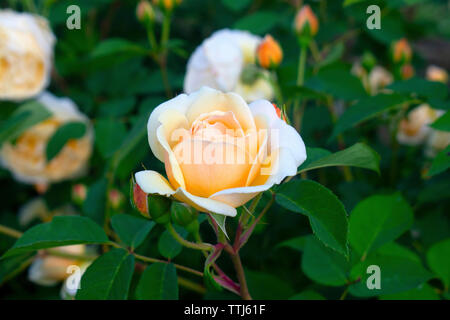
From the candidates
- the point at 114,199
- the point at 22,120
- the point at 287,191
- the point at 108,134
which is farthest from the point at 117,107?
the point at 287,191

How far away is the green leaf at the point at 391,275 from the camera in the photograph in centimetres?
58

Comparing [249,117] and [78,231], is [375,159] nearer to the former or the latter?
[249,117]

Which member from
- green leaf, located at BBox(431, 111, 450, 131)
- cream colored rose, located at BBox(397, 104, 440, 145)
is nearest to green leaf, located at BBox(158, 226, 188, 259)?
green leaf, located at BBox(431, 111, 450, 131)

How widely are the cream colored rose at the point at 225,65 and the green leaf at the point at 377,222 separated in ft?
1.34

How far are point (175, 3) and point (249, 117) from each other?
70 centimetres

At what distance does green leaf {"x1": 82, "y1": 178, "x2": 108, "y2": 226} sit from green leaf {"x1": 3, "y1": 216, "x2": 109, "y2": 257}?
243 millimetres

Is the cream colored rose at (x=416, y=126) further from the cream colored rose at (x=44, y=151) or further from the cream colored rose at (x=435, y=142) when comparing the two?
the cream colored rose at (x=44, y=151)

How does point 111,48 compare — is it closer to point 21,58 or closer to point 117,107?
point 117,107

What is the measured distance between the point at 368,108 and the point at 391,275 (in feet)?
0.89

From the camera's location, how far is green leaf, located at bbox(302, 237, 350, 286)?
65 cm

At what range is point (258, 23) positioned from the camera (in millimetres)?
1122

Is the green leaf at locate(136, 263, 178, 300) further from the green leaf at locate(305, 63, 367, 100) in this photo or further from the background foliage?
the green leaf at locate(305, 63, 367, 100)
